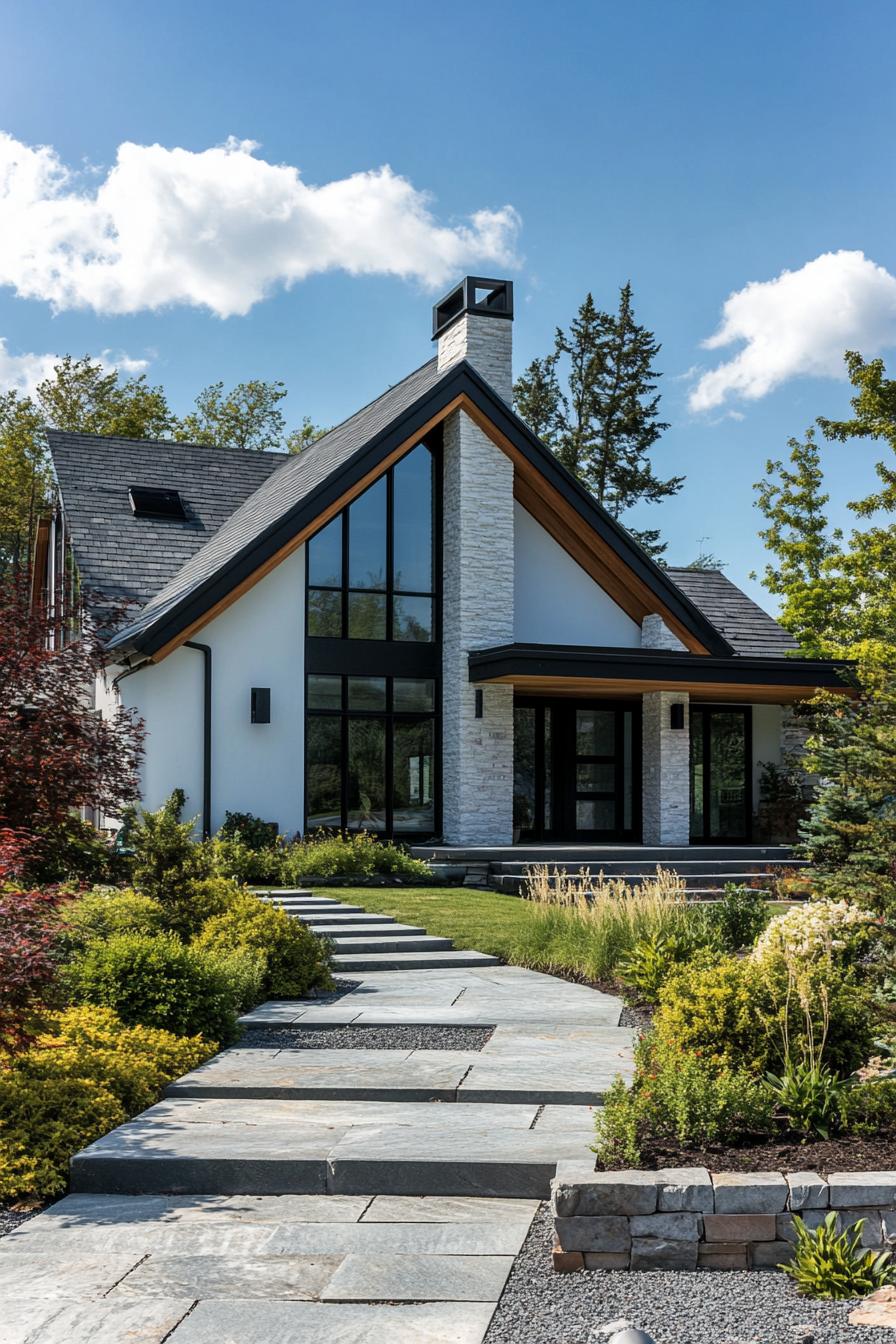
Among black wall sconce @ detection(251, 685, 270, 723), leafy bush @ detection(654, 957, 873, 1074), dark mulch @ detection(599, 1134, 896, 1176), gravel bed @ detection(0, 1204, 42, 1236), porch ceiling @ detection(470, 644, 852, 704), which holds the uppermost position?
porch ceiling @ detection(470, 644, 852, 704)

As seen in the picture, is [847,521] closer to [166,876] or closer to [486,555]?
[486,555]

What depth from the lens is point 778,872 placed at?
1587cm

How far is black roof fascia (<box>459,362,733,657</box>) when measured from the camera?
1808cm

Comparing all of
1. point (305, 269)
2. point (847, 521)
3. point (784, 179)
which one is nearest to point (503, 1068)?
point (784, 179)

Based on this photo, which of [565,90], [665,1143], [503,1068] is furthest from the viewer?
[565,90]

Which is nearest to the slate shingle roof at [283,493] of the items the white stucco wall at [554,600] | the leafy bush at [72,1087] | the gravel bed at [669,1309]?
the white stucco wall at [554,600]

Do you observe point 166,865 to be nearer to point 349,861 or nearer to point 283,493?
point 349,861

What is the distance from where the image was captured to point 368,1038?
7535mm

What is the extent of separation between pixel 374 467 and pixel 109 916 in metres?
9.67

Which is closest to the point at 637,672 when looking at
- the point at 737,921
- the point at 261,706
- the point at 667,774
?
the point at 667,774

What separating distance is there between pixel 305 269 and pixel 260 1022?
54.6 feet

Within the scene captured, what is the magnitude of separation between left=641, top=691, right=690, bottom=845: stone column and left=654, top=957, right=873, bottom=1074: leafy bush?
41.3 ft

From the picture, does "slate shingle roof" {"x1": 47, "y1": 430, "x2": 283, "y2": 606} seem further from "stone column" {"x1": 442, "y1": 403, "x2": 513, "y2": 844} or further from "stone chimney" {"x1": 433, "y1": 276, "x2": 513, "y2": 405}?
"stone chimney" {"x1": 433, "y1": 276, "x2": 513, "y2": 405}

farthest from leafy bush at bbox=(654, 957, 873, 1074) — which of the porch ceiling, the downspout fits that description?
the downspout
